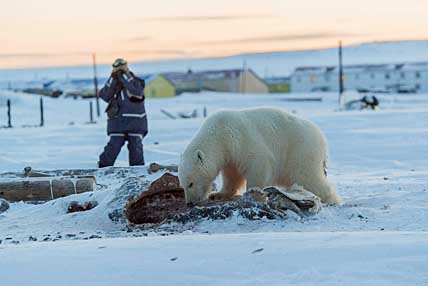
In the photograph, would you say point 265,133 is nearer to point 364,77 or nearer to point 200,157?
point 200,157

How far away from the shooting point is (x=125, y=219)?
732 cm

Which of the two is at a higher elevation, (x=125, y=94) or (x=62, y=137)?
(x=125, y=94)

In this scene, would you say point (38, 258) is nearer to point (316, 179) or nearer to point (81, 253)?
point (81, 253)

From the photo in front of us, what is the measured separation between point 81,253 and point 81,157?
33.1ft

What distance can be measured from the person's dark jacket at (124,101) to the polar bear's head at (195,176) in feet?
12.5

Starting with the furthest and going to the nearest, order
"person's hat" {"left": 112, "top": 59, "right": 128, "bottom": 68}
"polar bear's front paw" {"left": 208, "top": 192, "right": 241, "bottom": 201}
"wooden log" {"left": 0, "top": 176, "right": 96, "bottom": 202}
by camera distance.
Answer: "person's hat" {"left": 112, "top": 59, "right": 128, "bottom": 68} → "wooden log" {"left": 0, "top": 176, "right": 96, "bottom": 202} → "polar bear's front paw" {"left": 208, "top": 192, "right": 241, "bottom": 201}

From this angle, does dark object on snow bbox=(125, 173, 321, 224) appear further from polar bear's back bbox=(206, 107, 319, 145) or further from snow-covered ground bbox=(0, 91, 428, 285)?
polar bear's back bbox=(206, 107, 319, 145)

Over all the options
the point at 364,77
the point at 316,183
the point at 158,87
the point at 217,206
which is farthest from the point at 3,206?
the point at 364,77

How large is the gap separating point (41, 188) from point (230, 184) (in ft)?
7.88

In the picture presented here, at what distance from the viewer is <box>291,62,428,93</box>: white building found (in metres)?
105

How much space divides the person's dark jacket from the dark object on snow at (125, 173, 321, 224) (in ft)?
11.4

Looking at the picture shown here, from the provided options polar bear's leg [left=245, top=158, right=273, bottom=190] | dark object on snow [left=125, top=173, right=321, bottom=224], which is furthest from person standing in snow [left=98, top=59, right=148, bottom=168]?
polar bear's leg [left=245, top=158, right=273, bottom=190]

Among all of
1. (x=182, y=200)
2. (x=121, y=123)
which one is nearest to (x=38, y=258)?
(x=182, y=200)

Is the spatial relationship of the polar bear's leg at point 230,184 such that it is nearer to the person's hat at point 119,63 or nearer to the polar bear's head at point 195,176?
the polar bear's head at point 195,176
